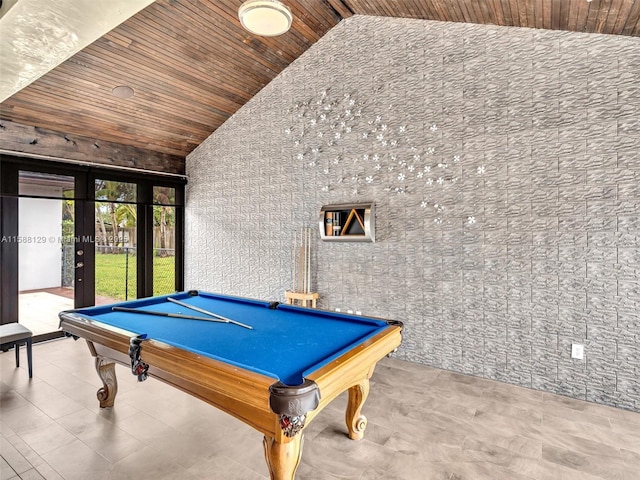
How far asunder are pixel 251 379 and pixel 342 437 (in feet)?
4.20

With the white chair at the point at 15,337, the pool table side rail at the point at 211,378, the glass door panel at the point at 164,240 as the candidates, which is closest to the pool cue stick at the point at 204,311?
the pool table side rail at the point at 211,378

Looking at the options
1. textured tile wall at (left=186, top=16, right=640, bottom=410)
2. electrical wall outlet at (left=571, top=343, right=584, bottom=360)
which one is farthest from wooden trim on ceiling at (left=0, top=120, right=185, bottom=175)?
electrical wall outlet at (left=571, top=343, right=584, bottom=360)

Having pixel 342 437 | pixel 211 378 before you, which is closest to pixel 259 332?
pixel 211 378

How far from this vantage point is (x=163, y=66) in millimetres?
4133

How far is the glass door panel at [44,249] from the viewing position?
4395mm

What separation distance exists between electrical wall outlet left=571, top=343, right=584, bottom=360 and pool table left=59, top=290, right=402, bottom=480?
1.84m

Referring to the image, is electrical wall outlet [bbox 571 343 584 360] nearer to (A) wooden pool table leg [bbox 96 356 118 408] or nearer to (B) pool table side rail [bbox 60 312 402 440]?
(B) pool table side rail [bbox 60 312 402 440]

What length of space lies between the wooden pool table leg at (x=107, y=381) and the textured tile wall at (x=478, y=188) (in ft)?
7.91

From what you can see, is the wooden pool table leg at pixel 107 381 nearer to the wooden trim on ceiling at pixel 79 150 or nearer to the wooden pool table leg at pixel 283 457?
the wooden pool table leg at pixel 283 457

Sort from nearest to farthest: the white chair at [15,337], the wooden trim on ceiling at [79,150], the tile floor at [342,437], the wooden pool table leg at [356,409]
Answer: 1. the tile floor at [342,437]
2. the wooden pool table leg at [356,409]
3. the white chair at [15,337]
4. the wooden trim on ceiling at [79,150]

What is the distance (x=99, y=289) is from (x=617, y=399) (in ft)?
20.1

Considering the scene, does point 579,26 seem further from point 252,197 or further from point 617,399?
point 252,197

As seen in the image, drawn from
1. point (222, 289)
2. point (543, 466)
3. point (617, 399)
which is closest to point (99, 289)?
point (222, 289)

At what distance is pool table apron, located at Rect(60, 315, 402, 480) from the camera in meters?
1.56
